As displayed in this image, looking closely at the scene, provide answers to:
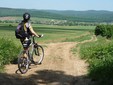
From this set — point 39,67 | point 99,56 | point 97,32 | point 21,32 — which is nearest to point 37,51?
point 39,67

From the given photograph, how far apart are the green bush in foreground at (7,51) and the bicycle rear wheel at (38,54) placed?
84cm

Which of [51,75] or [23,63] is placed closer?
[51,75]

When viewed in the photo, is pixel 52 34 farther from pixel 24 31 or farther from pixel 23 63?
pixel 23 63

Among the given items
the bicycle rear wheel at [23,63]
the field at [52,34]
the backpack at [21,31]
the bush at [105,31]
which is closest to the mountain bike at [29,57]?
the bicycle rear wheel at [23,63]

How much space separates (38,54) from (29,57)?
4.36 feet

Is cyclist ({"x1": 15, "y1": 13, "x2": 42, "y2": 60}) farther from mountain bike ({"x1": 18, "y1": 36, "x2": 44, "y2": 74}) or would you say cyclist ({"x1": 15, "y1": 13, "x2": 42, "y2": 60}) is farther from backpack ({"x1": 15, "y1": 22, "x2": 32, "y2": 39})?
mountain bike ({"x1": 18, "y1": 36, "x2": 44, "y2": 74})

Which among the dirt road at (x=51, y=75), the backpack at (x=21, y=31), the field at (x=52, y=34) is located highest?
the backpack at (x=21, y=31)

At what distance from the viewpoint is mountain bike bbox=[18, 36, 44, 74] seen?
445 inches

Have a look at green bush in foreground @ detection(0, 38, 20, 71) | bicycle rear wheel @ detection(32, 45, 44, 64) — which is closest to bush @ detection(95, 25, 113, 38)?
green bush in foreground @ detection(0, 38, 20, 71)

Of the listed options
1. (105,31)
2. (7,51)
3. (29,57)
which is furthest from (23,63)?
(105,31)

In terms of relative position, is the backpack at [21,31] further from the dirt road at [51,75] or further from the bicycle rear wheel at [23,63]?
the dirt road at [51,75]

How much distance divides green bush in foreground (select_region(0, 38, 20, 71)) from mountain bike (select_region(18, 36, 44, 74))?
3.07ft

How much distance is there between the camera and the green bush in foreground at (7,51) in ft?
42.4

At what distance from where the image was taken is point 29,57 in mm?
12023
